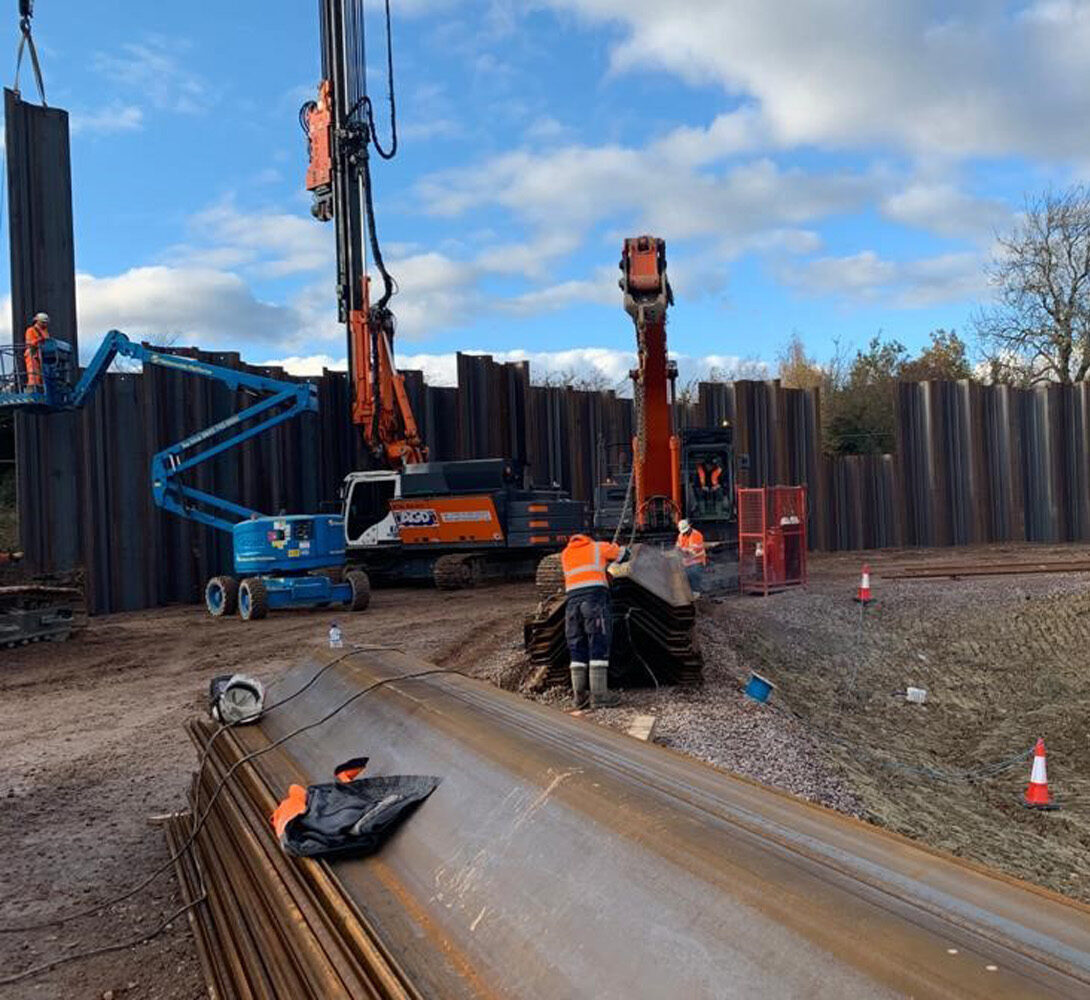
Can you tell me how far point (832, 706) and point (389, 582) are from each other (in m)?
Result: 11.9

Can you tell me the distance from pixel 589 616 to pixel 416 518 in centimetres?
1182

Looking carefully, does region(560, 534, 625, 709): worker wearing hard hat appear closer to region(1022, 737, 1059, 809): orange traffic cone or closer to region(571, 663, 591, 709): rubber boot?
region(571, 663, 591, 709): rubber boot

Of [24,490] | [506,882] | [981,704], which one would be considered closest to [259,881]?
[506,882]

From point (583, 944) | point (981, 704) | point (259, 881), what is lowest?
point (981, 704)

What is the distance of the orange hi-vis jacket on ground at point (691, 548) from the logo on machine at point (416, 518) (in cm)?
703

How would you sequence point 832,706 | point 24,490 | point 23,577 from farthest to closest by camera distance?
1. point 24,490
2. point 23,577
3. point 832,706

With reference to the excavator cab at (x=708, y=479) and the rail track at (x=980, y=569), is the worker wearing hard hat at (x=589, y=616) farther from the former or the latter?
the rail track at (x=980, y=569)

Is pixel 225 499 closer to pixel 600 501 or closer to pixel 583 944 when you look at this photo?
pixel 600 501

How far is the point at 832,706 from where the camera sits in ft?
36.5

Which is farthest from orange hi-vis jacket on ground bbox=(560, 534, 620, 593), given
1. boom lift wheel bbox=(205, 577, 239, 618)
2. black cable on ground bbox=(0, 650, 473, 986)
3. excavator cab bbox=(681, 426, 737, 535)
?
boom lift wheel bbox=(205, 577, 239, 618)

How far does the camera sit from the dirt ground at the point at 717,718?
5527 mm

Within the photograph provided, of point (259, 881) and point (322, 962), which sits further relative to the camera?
point (259, 881)

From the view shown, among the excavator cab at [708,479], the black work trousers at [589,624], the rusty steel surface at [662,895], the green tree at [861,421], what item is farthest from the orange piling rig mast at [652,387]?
the green tree at [861,421]

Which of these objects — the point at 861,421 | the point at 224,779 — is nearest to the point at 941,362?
the point at 861,421
